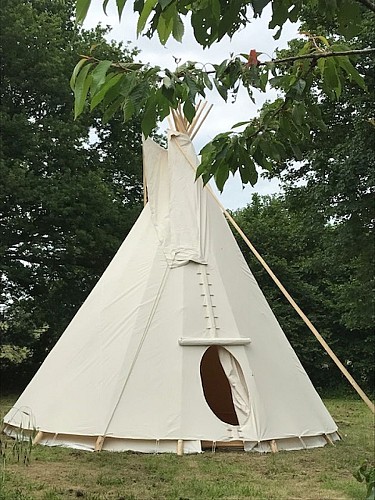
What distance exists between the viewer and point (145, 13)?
135 centimetres

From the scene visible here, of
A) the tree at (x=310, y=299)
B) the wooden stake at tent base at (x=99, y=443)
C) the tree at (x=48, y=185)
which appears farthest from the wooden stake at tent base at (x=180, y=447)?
the tree at (x=310, y=299)

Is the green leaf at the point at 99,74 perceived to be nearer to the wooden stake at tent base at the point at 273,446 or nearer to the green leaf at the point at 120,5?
the green leaf at the point at 120,5

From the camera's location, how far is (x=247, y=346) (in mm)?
7391

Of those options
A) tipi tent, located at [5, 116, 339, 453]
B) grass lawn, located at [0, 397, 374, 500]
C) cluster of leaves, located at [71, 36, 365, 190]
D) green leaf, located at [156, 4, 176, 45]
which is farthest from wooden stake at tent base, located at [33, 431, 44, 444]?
green leaf, located at [156, 4, 176, 45]

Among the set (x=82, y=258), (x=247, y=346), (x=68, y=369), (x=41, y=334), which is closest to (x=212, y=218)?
Result: (x=247, y=346)

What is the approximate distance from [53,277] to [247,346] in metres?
7.75

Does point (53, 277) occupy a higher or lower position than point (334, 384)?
higher

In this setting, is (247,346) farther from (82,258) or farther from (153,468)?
→ (82,258)

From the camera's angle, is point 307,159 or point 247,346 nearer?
point 247,346

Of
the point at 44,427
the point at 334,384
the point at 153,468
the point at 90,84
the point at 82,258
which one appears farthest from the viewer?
the point at 334,384

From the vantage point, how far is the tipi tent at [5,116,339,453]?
268 inches

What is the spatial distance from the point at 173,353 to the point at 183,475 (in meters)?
1.67

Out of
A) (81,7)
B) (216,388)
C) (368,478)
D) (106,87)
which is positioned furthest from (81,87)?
(216,388)

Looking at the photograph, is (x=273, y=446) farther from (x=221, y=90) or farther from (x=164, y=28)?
(x=164, y=28)
